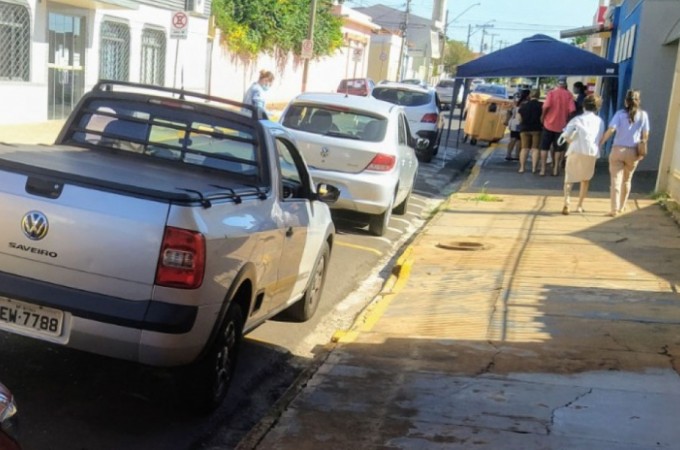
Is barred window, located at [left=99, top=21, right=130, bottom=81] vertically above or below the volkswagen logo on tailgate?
above

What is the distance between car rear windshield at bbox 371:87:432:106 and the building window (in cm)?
889

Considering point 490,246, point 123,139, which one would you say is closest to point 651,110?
point 490,246

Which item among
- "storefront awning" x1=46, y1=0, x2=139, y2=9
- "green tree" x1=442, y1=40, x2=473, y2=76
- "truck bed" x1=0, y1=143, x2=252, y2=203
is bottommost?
"truck bed" x1=0, y1=143, x2=252, y2=203

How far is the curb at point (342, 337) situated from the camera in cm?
497

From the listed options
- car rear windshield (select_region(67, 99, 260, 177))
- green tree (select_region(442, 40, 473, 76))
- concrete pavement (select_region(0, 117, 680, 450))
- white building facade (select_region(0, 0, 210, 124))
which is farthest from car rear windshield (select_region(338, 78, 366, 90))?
green tree (select_region(442, 40, 473, 76))

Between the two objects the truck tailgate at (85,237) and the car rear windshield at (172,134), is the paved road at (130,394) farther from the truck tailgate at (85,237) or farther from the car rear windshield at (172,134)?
the car rear windshield at (172,134)

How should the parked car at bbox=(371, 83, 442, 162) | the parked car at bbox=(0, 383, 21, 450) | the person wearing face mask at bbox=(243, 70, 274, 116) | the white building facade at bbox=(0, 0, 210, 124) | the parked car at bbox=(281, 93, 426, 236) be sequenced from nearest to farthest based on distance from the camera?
the parked car at bbox=(0, 383, 21, 450) < the parked car at bbox=(281, 93, 426, 236) < the person wearing face mask at bbox=(243, 70, 274, 116) < the white building facade at bbox=(0, 0, 210, 124) < the parked car at bbox=(371, 83, 442, 162)

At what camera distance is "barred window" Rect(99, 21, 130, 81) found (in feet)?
84.3

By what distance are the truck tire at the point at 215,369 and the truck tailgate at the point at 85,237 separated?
0.65 meters

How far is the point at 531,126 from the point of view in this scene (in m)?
20.0

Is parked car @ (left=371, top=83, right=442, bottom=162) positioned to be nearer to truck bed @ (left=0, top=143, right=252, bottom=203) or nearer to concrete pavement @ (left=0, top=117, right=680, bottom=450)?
concrete pavement @ (left=0, top=117, right=680, bottom=450)

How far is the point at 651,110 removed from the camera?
65.2 feet

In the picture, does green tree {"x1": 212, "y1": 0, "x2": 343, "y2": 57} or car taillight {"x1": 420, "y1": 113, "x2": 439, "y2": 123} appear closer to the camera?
car taillight {"x1": 420, "y1": 113, "x2": 439, "y2": 123}

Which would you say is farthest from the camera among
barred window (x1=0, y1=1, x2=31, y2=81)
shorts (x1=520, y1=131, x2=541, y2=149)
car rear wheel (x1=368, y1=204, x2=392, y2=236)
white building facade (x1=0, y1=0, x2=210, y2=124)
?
white building facade (x1=0, y1=0, x2=210, y2=124)
